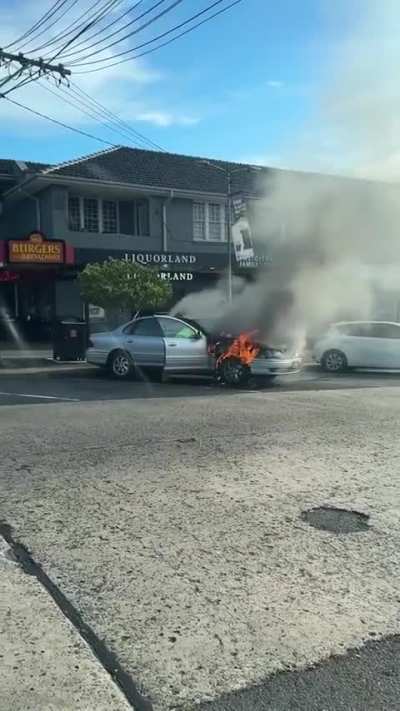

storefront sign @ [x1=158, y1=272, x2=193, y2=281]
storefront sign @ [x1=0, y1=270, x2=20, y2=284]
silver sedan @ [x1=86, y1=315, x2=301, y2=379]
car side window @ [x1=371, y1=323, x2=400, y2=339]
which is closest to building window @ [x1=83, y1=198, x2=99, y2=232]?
storefront sign @ [x1=0, y1=270, x2=20, y2=284]

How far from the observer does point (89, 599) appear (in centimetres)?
348

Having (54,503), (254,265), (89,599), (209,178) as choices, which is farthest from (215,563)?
(209,178)

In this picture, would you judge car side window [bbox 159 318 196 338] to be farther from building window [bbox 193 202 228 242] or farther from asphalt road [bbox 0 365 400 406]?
building window [bbox 193 202 228 242]

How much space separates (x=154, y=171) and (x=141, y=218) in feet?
6.82

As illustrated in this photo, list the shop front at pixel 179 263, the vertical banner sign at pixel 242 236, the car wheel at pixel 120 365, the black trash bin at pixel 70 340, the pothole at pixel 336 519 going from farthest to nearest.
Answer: the shop front at pixel 179 263, the black trash bin at pixel 70 340, the vertical banner sign at pixel 242 236, the car wheel at pixel 120 365, the pothole at pixel 336 519

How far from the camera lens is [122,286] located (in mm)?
18328

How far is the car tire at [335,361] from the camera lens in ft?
53.6

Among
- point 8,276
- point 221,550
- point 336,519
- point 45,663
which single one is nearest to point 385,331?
→ point 336,519

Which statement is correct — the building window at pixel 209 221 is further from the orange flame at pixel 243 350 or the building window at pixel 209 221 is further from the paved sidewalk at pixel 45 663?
the paved sidewalk at pixel 45 663

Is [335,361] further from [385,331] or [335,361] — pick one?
[385,331]

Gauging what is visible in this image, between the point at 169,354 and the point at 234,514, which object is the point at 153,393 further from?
the point at 234,514

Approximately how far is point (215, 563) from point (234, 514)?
2.98 feet

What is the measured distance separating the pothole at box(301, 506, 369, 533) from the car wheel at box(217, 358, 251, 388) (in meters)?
8.05

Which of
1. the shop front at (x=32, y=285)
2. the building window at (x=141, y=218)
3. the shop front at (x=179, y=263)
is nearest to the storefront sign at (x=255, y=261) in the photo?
the shop front at (x=179, y=263)
